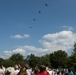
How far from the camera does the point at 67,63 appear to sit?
14338 centimetres

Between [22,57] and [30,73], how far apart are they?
5977 inches

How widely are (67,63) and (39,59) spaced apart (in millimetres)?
15411

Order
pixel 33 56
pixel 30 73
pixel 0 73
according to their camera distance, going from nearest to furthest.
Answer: pixel 30 73 < pixel 0 73 < pixel 33 56

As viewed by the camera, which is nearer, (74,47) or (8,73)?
(8,73)

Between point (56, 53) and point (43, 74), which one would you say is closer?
point (43, 74)

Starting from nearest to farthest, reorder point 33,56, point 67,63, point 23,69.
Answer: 1. point 23,69
2. point 67,63
3. point 33,56

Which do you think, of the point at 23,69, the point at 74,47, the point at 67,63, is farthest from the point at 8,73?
the point at 67,63

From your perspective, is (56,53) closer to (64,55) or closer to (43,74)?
(64,55)

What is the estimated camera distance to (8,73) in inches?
747

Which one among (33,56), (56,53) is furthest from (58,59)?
(33,56)

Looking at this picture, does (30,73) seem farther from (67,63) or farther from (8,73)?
(67,63)

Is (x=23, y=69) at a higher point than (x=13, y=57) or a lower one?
lower

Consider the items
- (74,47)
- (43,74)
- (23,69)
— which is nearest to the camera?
(43,74)

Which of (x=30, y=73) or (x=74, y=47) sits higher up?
(x=74, y=47)
